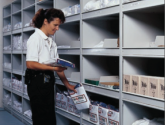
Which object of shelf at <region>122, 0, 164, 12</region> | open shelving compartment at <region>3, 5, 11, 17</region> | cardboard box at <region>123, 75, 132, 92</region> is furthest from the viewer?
open shelving compartment at <region>3, 5, 11, 17</region>

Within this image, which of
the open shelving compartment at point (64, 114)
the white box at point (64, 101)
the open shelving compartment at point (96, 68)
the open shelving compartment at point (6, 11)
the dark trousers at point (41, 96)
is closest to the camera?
the dark trousers at point (41, 96)

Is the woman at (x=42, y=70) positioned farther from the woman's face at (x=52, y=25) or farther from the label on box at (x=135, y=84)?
the label on box at (x=135, y=84)

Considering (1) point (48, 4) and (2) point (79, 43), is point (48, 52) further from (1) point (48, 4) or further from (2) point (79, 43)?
(1) point (48, 4)

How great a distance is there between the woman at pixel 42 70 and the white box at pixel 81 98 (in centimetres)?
28

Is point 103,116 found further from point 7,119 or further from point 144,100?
point 7,119

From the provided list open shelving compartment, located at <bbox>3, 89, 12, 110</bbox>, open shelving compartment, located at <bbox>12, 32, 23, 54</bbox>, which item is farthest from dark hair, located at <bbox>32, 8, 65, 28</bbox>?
open shelving compartment, located at <bbox>3, 89, 12, 110</bbox>

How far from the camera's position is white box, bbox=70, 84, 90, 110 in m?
2.83

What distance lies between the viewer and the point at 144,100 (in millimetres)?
2117

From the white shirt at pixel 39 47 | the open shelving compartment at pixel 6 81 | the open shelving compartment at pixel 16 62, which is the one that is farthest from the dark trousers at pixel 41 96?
the open shelving compartment at pixel 6 81

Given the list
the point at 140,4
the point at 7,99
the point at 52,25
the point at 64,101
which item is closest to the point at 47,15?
the point at 52,25

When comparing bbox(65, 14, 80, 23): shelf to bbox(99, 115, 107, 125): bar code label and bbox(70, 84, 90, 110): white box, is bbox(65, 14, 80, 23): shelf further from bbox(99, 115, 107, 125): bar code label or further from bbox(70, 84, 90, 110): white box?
bbox(99, 115, 107, 125): bar code label

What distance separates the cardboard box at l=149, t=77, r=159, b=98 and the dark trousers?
116 cm

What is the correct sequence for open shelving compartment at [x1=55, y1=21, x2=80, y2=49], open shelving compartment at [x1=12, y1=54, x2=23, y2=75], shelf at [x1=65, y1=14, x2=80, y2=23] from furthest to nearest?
open shelving compartment at [x1=12, y1=54, x2=23, y2=75], open shelving compartment at [x1=55, y1=21, x2=80, y2=49], shelf at [x1=65, y1=14, x2=80, y2=23]

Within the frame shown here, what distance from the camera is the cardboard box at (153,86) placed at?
80.5 inches
